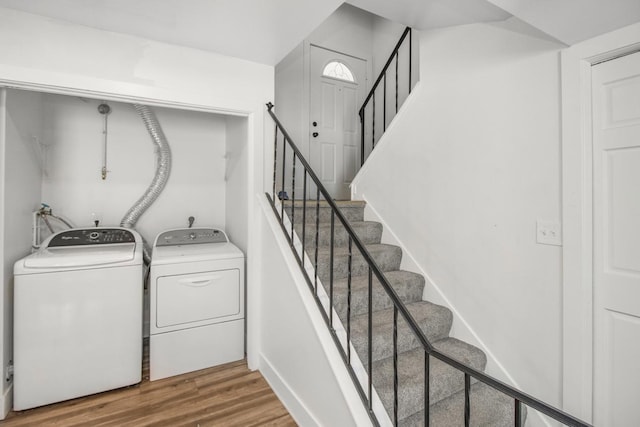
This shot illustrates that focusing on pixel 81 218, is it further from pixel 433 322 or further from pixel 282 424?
pixel 433 322

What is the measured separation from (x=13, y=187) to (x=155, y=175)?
101 cm

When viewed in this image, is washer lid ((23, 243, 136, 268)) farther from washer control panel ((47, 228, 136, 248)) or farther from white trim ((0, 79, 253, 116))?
white trim ((0, 79, 253, 116))

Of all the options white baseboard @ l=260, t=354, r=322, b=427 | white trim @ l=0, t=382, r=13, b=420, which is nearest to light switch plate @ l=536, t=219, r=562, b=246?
white baseboard @ l=260, t=354, r=322, b=427

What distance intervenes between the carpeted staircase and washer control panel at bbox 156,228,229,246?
2.72 ft

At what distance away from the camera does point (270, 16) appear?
189 cm

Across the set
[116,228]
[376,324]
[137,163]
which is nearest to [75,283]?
[116,228]

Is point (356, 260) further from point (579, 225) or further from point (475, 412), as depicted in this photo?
point (579, 225)

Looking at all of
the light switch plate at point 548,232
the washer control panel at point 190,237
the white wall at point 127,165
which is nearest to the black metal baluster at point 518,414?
the light switch plate at point 548,232

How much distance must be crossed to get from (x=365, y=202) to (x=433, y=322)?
1.32 metres

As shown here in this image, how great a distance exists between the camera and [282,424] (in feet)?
6.48

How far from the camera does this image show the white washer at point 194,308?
2.41m

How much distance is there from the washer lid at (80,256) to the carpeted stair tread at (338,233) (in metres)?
1.29

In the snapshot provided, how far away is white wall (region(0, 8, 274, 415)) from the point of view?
185cm

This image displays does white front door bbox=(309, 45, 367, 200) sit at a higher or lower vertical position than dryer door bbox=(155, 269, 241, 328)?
higher
